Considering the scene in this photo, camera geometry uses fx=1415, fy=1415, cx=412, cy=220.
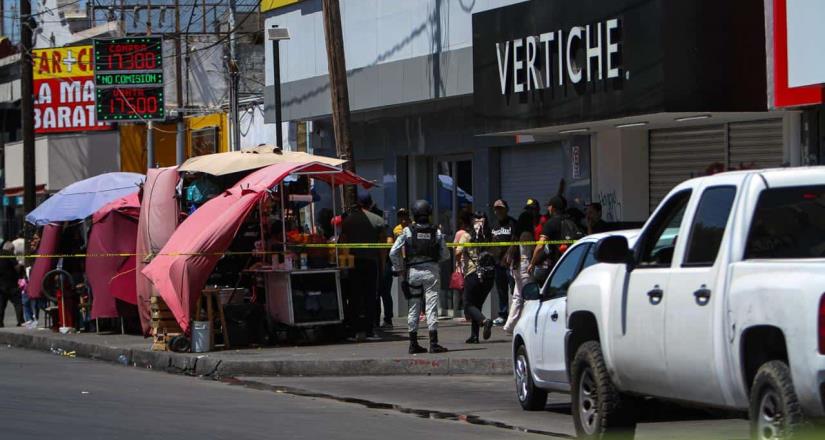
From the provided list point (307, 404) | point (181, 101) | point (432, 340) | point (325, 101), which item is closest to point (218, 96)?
point (181, 101)

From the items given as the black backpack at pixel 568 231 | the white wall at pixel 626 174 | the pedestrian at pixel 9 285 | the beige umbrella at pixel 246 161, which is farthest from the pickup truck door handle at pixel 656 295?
the pedestrian at pixel 9 285

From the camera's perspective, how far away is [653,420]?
11.6m

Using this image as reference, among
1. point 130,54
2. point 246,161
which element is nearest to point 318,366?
point 246,161

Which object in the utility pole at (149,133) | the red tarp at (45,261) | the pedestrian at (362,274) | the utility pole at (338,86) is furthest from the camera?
the utility pole at (149,133)

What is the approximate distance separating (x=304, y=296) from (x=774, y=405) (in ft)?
38.3

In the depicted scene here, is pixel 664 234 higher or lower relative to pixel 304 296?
higher

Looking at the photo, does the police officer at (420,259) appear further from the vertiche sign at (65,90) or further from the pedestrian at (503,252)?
the vertiche sign at (65,90)

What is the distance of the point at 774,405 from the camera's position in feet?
23.8

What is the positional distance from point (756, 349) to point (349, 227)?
12.2 meters

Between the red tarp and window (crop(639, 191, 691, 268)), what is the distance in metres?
16.5

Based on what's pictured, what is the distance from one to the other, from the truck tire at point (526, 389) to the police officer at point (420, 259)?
12.5 ft

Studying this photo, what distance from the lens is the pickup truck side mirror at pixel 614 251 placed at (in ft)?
29.3

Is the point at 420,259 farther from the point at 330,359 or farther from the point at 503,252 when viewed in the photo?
the point at 503,252

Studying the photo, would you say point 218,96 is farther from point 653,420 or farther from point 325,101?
point 653,420
